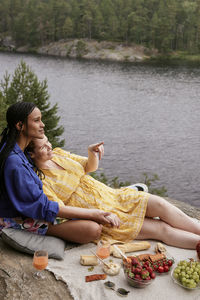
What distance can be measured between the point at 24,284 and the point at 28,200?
34.2 inches

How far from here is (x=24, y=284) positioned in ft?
12.5

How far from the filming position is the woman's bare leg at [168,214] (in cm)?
459

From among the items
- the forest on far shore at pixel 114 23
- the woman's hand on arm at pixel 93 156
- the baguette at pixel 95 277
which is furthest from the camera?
the forest on far shore at pixel 114 23

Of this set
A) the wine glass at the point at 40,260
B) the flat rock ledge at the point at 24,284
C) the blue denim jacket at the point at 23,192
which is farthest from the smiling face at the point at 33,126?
the flat rock ledge at the point at 24,284

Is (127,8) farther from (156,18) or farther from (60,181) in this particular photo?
(60,181)

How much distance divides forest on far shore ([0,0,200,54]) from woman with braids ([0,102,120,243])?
2900 inches

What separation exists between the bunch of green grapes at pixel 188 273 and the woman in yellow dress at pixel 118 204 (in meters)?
0.56

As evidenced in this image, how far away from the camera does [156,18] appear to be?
76.8 m

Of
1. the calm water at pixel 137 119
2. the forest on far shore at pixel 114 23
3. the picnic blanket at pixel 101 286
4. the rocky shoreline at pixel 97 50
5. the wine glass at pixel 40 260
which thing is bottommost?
the calm water at pixel 137 119

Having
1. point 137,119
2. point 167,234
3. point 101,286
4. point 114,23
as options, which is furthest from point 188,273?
point 114,23

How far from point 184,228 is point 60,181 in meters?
1.69

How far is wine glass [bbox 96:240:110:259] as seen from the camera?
4188 millimetres

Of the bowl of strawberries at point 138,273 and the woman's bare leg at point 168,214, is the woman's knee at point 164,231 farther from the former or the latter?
the bowl of strawberries at point 138,273

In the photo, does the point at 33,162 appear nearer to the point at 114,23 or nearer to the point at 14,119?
the point at 14,119
